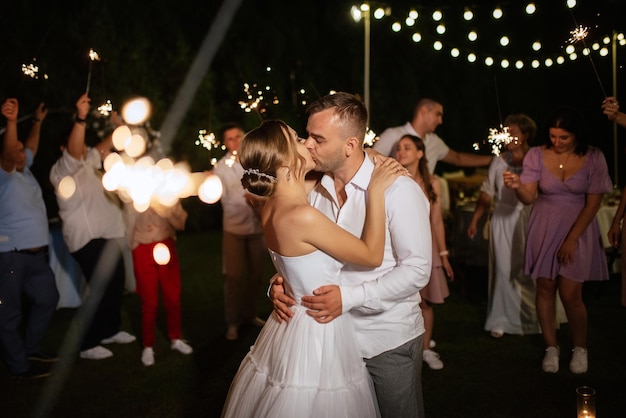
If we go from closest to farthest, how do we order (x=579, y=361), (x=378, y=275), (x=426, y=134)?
(x=378, y=275)
(x=579, y=361)
(x=426, y=134)

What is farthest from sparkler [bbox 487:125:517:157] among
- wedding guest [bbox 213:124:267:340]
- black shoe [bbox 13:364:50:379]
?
black shoe [bbox 13:364:50:379]

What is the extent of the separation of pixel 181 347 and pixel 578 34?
11.9 feet

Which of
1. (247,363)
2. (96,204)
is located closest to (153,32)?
(96,204)

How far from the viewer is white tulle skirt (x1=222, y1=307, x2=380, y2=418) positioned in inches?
97.8

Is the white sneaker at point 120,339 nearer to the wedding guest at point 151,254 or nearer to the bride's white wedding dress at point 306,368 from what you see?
the wedding guest at point 151,254

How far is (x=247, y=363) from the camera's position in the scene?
275cm

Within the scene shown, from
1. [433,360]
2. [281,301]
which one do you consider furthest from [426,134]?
[281,301]

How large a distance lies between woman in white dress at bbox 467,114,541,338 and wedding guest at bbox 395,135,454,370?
76cm

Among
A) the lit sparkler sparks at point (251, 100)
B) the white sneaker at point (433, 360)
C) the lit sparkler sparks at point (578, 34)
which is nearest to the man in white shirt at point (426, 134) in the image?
the lit sparkler sparks at point (251, 100)

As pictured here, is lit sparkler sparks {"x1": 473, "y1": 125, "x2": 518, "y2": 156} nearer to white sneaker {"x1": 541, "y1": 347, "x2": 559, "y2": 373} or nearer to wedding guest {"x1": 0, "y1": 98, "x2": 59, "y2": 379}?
white sneaker {"x1": 541, "y1": 347, "x2": 559, "y2": 373}

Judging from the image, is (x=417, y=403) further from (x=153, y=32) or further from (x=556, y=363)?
(x=153, y=32)

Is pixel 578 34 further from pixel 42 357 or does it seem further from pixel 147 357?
pixel 42 357

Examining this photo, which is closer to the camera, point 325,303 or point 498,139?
point 325,303

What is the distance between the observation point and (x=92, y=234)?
5297 millimetres
